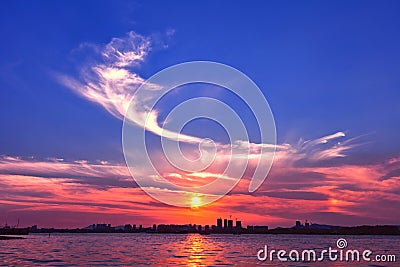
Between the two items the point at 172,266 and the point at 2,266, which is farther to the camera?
the point at 172,266

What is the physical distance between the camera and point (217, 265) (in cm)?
6825

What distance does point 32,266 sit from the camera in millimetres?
64812

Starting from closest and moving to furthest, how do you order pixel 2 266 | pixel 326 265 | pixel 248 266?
pixel 2 266 < pixel 248 266 < pixel 326 265

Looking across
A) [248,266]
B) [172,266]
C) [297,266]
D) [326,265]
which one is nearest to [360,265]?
[326,265]

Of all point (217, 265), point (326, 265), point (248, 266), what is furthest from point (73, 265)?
point (326, 265)

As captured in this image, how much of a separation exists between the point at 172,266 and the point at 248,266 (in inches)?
410

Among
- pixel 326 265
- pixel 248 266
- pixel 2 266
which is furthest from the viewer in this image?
pixel 326 265

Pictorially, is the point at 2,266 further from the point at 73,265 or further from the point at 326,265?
the point at 326,265

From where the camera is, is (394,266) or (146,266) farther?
(394,266)

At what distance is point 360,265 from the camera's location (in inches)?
2815

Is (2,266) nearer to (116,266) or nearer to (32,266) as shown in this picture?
(32,266)

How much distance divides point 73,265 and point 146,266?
1074 centimetres

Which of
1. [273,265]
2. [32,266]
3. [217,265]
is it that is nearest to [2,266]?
[32,266]

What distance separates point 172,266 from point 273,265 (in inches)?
579
